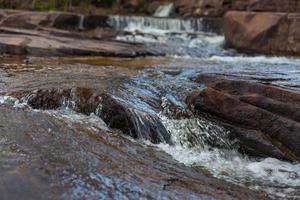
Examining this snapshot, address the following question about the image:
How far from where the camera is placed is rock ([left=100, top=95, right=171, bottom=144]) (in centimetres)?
593

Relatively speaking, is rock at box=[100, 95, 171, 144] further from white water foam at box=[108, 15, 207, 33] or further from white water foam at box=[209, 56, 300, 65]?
white water foam at box=[108, 15, 207, 33]

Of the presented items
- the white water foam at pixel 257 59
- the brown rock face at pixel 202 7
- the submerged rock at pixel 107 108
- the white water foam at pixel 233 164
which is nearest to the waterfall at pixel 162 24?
the brown rock face at pixel 202 7

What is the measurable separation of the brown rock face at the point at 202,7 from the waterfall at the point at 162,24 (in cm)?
178

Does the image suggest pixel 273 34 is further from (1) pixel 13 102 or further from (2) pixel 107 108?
(1) pixel 13 102

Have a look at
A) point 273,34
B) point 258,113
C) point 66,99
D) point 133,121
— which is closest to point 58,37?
point 273,34

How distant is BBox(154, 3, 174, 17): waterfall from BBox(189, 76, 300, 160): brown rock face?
15.5m

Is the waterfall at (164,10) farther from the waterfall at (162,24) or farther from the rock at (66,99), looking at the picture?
the rock at (66,99)

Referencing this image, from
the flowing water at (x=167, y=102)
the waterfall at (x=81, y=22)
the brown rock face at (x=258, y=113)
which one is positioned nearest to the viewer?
the flowing water at (x=167, y=102)

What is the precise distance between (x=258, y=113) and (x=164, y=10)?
658 inches

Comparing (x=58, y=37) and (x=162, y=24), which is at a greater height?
(x=162, y=24)

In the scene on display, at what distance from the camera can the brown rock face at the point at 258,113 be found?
5.89m

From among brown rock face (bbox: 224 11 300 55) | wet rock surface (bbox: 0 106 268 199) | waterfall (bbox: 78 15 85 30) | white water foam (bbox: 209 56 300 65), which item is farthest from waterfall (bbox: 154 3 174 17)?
wet rock surface (bbox: 0 106 268 199)

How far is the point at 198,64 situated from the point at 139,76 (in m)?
2.97

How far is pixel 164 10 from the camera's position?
22.2 metres
